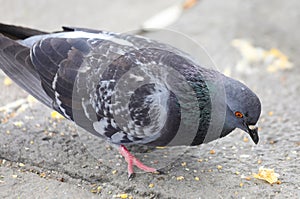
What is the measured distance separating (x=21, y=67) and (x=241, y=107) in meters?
1.80

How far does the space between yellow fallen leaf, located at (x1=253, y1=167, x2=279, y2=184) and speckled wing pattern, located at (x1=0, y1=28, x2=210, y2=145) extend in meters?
0.56

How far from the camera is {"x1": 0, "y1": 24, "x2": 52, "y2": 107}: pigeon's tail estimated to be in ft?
13.3

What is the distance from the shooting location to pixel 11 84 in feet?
17.4

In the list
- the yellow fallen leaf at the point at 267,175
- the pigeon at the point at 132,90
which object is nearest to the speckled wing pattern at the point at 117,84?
the pigeon at the point at 132,90

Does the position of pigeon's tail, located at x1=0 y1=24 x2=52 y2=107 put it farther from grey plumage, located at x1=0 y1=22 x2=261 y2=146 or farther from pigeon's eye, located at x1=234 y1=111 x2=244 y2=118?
pigeon's eye, located at x1=234 y1=111 x2=244 y2=118

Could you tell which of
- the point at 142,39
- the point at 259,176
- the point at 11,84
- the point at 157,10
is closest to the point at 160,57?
the point at 142,39

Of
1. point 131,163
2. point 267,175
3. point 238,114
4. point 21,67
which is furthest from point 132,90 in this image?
point 267,175

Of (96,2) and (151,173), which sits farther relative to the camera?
(96,2)

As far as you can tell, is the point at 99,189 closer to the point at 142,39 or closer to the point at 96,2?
the point at 142,39

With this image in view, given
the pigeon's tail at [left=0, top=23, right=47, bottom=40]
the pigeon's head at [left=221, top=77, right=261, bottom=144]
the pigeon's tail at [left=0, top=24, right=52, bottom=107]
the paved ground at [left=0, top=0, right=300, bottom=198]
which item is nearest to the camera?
the pigeon's head at [left=221, top=77, right=261, bottom=144]

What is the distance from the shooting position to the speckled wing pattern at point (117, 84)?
3703 millimetres

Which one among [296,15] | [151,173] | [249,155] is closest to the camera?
[151,173]

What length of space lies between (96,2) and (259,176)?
420 cm

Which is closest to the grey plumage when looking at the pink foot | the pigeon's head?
the pigeon's head
